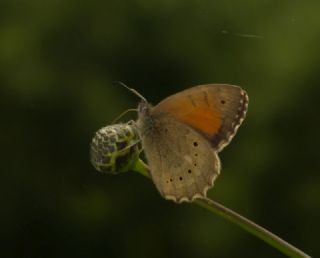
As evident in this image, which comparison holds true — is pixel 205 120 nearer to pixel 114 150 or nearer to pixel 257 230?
pixel 114 150

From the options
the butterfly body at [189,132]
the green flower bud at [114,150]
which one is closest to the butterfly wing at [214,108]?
the butterfly body at [189,132]

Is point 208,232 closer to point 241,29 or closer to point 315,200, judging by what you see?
point 315,200

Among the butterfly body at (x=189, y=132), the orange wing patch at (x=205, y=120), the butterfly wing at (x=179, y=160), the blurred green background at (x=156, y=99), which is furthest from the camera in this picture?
the blurred green background at (x=156, y=99)

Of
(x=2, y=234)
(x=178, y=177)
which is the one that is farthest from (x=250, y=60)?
(x=178, y=177)

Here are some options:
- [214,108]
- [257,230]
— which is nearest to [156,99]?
[214,108]

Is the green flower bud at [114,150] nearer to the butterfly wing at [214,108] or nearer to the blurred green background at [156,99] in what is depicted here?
the butterfly wing at [214,108]

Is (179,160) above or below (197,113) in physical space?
below
